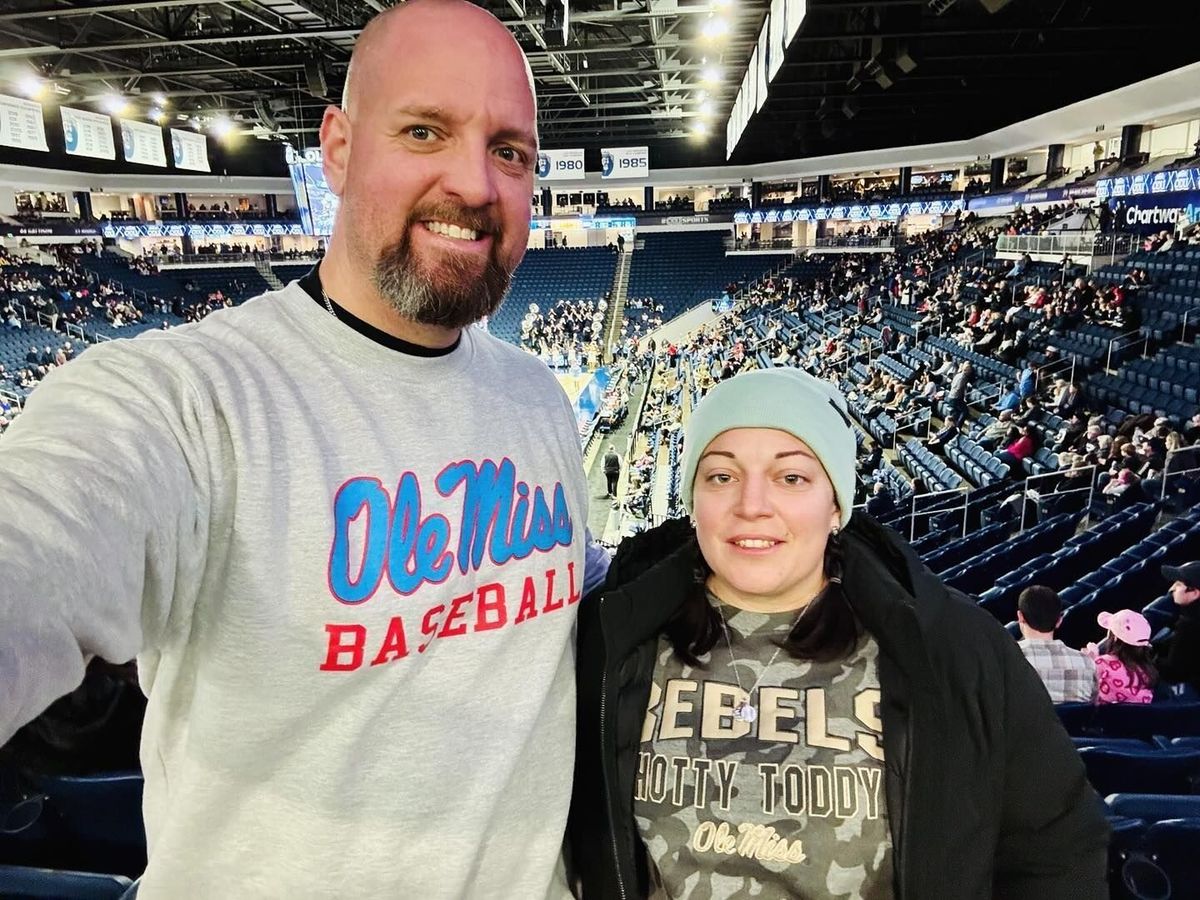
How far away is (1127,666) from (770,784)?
261cm

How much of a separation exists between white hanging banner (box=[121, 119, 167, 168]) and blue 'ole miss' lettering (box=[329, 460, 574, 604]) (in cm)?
2182

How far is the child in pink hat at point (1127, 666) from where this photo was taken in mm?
3008

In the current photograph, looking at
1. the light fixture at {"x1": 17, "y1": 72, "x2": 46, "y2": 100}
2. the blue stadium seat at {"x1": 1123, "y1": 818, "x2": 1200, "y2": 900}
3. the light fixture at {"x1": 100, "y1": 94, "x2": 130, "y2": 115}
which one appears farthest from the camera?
the light fixture at {"x1": 100, "y1": 94, "x2": 130, "y2": 115}

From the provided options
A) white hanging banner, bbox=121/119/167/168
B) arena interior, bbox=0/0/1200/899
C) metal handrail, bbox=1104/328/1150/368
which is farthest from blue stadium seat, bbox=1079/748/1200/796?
white hanging banner, bbox=121/119/167/168

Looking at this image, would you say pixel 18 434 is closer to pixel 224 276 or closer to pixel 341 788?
pixel 341 788

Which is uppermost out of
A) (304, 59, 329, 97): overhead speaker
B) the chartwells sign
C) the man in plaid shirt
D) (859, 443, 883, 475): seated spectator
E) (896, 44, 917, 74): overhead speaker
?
(304, 59, 329, 97): overhead speaker

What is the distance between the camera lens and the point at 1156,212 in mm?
12695

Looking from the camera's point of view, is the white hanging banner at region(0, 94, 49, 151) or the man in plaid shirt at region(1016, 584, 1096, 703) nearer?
the man in plaid shirt at region(1016, 584, 1096, 703)

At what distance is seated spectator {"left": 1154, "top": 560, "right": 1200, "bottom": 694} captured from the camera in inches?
128

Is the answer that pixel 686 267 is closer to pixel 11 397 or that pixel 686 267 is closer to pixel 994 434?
pixel 994 434

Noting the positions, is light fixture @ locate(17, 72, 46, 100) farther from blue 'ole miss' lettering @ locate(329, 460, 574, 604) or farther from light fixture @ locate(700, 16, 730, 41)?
blue 'ole miss' lettering @ locate(329, 460, 574, 604)

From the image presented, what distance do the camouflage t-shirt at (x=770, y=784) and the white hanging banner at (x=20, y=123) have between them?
18.9 metres

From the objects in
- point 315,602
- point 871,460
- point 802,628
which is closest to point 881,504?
point 871,460

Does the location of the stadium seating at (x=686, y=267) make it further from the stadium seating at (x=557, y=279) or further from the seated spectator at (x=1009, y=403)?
the seated spectator at (x=1009, y=403)
